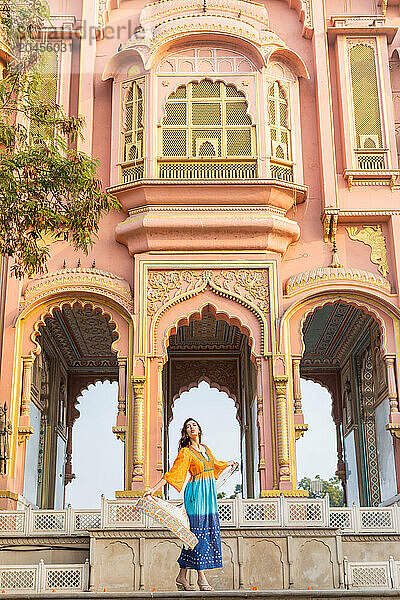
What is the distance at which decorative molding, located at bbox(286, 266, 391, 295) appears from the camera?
546 inches

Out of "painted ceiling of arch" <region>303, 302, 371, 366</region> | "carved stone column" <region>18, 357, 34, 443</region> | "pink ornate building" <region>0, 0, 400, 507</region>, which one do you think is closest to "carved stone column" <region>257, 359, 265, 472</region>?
"pink ornate building" <region>0, 0, 400, 507</region>

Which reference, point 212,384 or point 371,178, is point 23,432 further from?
point 371,178

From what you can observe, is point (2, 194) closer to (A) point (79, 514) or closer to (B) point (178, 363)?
(A) point (79, 514)

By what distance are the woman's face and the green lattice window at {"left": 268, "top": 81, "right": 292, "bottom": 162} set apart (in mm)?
7121

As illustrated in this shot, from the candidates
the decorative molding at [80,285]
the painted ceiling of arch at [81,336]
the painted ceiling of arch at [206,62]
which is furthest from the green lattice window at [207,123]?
the painted ceiling of arch at [81,336]

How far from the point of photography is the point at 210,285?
1377cm

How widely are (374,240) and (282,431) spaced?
3.85m

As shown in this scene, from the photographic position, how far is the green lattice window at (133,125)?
47.8 feet

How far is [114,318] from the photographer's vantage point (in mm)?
13844

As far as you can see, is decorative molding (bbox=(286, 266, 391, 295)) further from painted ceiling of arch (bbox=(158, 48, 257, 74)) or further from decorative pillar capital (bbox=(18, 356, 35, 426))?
decorative pillar capital (bbox=(18, 356, 35, 426))

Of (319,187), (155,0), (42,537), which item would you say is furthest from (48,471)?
(155,0)

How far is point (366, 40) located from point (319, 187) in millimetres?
3119

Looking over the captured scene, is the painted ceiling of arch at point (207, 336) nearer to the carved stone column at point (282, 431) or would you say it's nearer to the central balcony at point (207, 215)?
the central balcony at point (207, 215)

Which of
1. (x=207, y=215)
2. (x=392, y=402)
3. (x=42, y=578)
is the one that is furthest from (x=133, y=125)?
(x=42, y=578)
